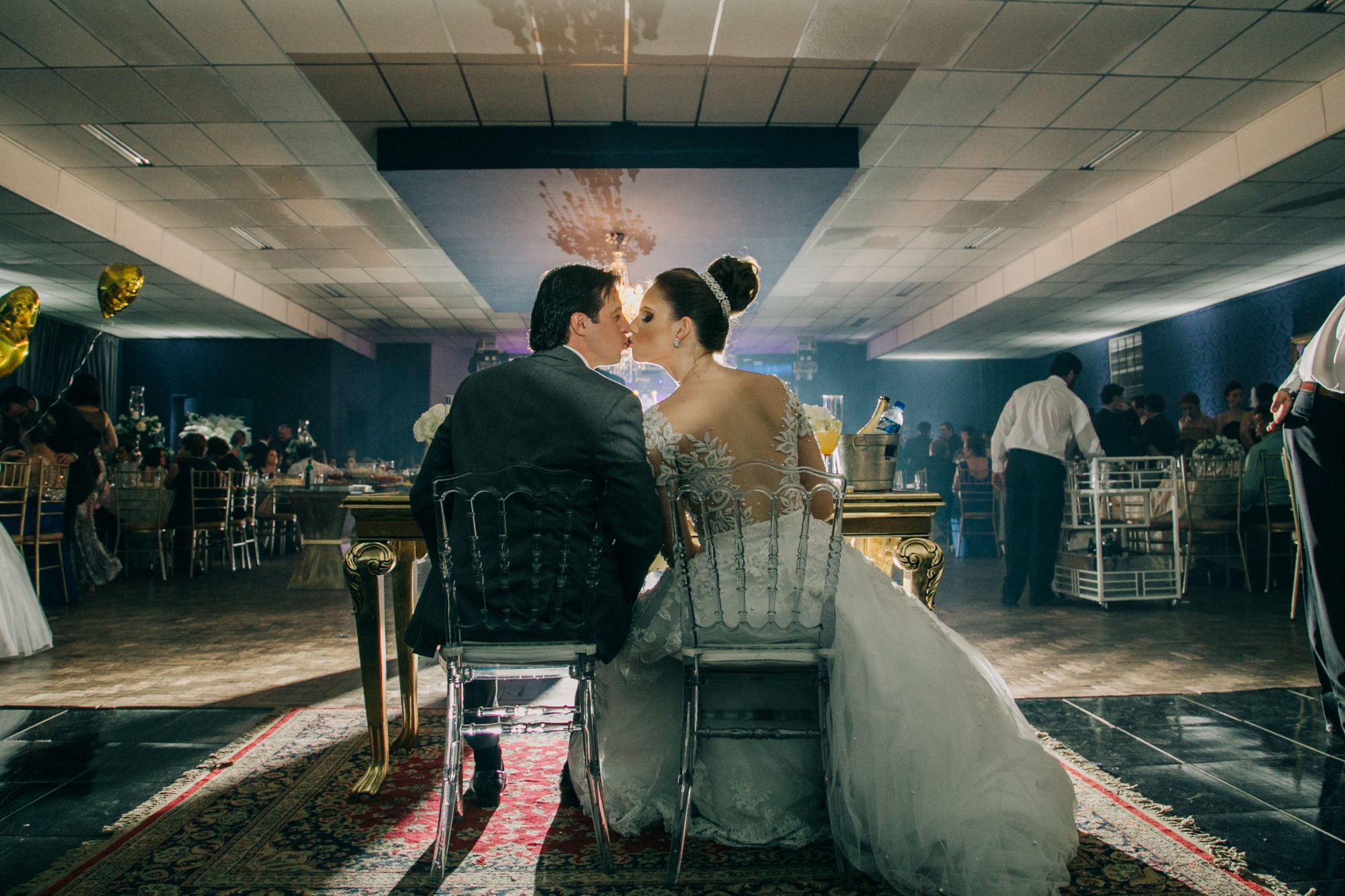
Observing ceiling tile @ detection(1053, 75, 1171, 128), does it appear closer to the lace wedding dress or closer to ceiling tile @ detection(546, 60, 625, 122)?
ceiling tile @ detection(546, 60, 625, 122)

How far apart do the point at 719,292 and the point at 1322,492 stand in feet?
6.97

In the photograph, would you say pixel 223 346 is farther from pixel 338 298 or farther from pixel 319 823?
pixel 319 823

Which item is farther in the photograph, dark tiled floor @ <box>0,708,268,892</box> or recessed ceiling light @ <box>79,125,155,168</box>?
recessed ceiling light @ <box>79,125,155,168</box>

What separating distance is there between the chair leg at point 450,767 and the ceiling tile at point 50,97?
524 cm

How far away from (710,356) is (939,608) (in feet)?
12.2

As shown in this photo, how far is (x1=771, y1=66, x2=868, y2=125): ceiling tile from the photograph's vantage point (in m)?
4.77

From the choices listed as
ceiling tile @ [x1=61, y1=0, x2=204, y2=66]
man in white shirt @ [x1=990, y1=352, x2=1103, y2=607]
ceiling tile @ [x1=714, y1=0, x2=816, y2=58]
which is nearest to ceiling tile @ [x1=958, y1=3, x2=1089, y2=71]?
ceiling tile @ [x1=714, y1=0, x2=816, y2=58]

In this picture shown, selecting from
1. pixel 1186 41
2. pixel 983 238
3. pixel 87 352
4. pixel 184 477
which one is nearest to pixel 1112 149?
pixel 1186 41

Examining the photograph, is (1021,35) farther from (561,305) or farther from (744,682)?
(744,682)

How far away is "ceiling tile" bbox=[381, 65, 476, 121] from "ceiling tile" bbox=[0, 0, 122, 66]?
1.58 meters

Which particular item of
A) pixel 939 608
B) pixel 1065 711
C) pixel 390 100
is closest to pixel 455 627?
pixel 1065 711

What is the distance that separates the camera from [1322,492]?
8.26 feet

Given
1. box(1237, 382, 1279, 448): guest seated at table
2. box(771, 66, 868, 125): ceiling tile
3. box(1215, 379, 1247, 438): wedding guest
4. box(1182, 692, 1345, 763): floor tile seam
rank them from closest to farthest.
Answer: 1. box(1182, 692, 1345, 763): floor tile seam
2. box(771, 66, 868, 125): ceiling tile
3. box(1237, 382, 1279, 448): guest seated at table
4. box(1215, 379, 1247, 438): wedding guest

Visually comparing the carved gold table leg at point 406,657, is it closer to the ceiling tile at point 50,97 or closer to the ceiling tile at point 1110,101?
the ceiling tile at point 50,97
